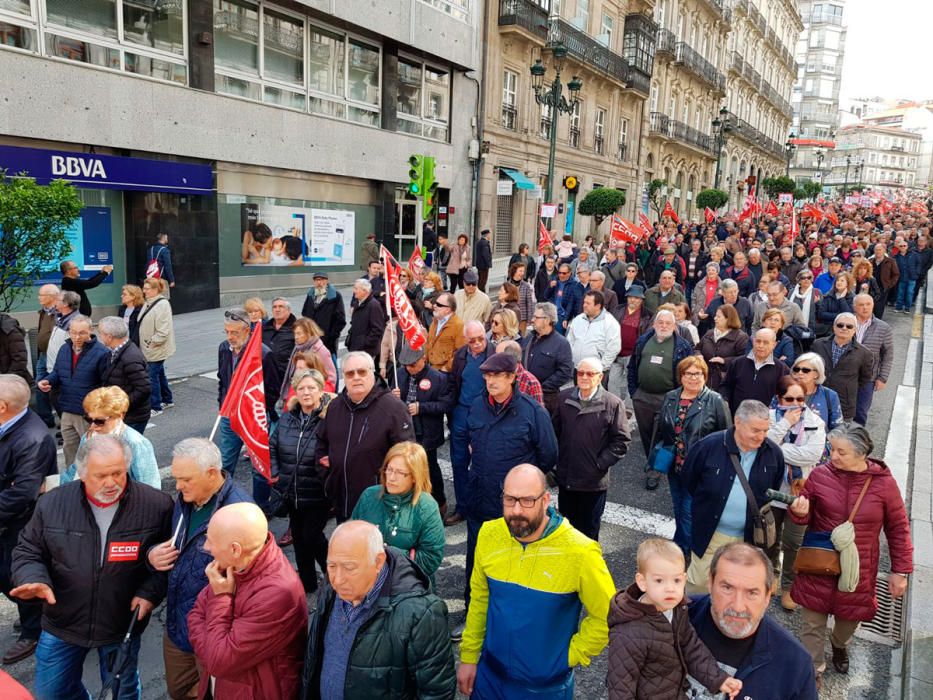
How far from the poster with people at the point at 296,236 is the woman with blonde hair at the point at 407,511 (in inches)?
562

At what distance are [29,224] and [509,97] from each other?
68.6 feet

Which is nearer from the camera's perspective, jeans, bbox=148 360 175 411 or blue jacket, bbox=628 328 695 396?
blue jacket, bbox=628 328 695 396

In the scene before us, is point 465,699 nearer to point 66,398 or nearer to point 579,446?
point 579,446

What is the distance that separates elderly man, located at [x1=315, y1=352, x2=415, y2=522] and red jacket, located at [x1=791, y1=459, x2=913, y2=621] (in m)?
2.51

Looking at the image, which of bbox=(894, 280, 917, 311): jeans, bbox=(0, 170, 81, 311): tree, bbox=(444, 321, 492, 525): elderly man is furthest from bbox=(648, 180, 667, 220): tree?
bbox=(444, 321, 492, 525): elderly man

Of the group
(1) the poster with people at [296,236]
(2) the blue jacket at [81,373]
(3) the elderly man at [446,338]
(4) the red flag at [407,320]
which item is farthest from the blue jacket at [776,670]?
(1) the poster with people at [296,236]

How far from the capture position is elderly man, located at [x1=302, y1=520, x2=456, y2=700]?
8.79 ft

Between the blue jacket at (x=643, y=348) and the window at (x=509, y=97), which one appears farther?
the window at (x=509, y=97)

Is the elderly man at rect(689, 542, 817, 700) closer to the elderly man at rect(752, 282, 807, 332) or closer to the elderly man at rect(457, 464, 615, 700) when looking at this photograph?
the elderly man at rect(457, 464, 615, 700)

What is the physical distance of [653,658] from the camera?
2.54 meters

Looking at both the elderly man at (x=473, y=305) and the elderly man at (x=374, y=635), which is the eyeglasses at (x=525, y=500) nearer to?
the elderly man at (x=374, y=635)

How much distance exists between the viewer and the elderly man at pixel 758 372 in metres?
6.27

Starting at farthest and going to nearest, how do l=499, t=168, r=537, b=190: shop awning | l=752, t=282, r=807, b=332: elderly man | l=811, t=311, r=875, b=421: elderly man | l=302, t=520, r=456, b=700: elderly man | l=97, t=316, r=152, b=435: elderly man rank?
1. l=499, t=168, r=537, b=190: shop awning
2. l=752, t=282, r=807, b=332: elderly man
3. l=811, t=311, r=875, b=421: elderly man
4. l=97, t=316, r=152, b=435: elderly man
5. l=302, t=520, r=456, b=700: elderly man

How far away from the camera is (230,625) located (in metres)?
2.77
